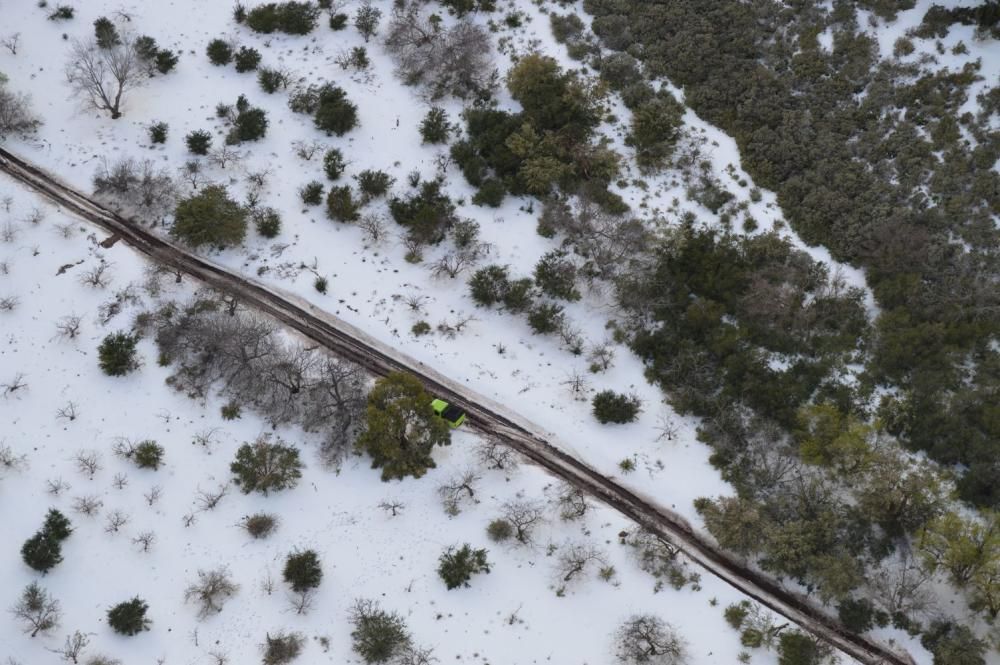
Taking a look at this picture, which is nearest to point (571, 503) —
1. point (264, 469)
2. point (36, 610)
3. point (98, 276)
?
point (264, 469)

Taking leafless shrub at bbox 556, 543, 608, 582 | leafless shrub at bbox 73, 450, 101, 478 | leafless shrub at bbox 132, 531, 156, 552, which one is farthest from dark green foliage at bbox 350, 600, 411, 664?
leafless shrub at bbox 73, 450, 101, 478

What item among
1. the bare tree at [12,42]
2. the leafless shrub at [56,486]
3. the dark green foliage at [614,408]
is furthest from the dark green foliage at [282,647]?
the bare tree at [12,42]

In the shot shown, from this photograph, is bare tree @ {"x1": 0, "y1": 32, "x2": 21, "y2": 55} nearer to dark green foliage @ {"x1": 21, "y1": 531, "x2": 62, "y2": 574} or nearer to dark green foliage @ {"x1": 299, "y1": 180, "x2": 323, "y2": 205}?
dark green foliage @ {"x1": 299, "y1": 180, "x2": 323, "y2": 205}

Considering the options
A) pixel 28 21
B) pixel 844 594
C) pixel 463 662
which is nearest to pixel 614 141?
pixel 844 594

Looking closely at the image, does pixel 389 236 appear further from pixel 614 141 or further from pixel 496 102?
pixel 614 141

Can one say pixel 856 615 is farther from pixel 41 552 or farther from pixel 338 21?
pixel 338 21

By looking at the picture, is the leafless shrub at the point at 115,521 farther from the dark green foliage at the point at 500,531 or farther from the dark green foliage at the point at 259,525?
the dark green foliage at the point at 500,531
